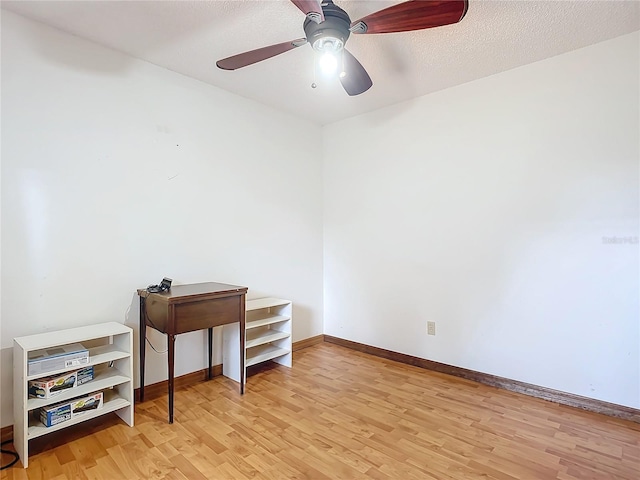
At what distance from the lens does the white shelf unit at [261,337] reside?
287 centimetres

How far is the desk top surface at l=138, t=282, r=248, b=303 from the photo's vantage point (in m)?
2.23

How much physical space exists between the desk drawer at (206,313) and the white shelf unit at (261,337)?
298mm

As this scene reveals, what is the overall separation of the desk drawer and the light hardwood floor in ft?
1.89

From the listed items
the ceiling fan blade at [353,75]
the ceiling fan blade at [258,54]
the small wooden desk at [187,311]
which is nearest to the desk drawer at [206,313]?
the small wooden desk at [187,311]

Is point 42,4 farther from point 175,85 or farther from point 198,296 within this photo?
point 198,296

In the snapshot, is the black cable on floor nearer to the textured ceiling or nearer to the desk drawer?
the desk drawer

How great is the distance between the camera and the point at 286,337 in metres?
3.17

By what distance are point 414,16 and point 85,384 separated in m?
2.57

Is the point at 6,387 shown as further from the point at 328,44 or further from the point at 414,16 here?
the point at 414,16

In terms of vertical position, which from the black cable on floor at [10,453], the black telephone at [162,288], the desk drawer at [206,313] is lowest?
the black cable on floor at [10,453]

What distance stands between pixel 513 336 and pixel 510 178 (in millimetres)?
1216

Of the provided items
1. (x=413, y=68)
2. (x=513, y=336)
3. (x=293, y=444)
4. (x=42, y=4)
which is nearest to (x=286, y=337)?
(x=293, y=444)

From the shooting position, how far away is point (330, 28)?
1.73 meters

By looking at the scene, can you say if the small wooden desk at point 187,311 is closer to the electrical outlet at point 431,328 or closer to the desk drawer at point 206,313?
the desk drawer at point 206,313
